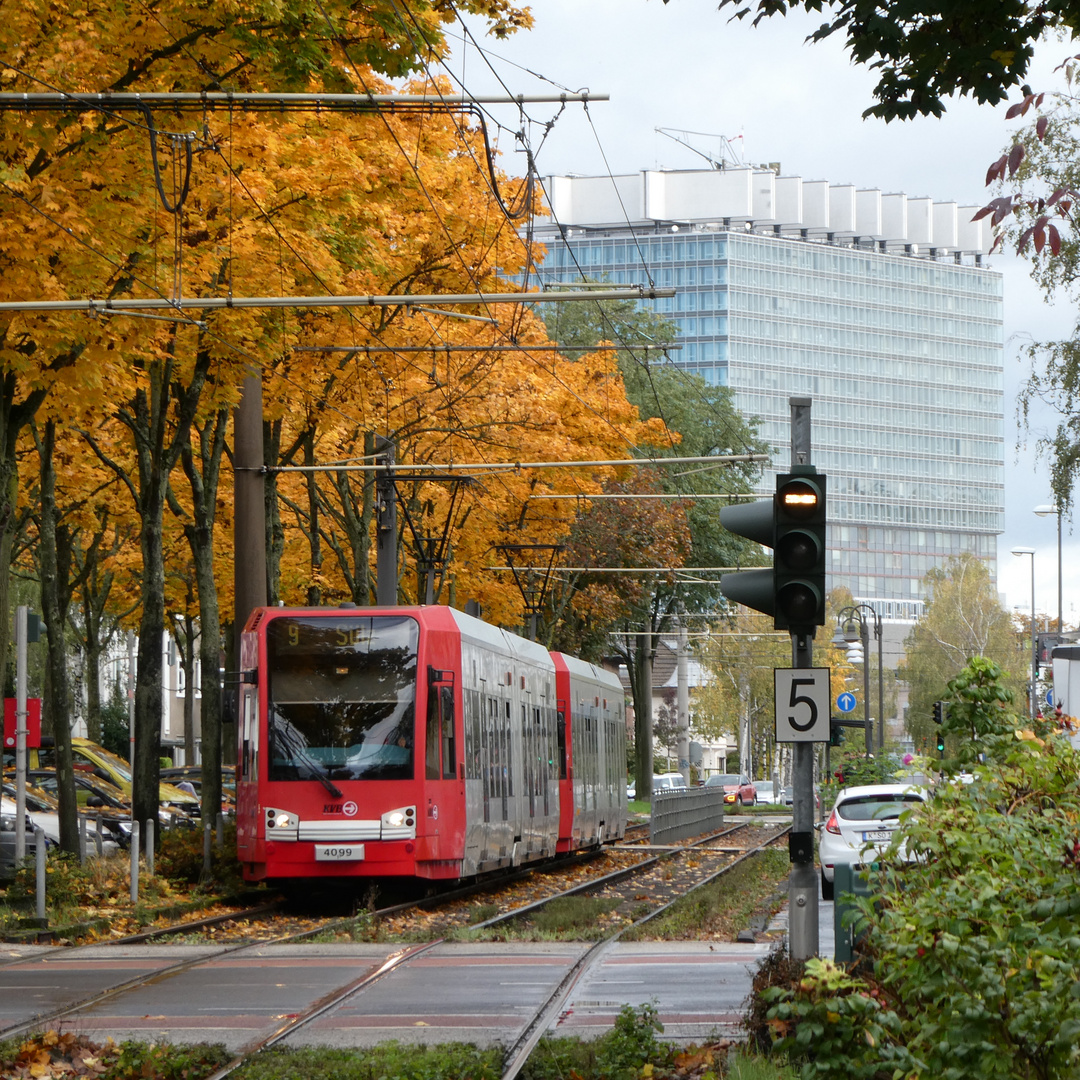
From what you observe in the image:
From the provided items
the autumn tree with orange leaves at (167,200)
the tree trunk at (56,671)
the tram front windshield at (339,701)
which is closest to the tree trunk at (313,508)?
the tree trunk at (56,671)

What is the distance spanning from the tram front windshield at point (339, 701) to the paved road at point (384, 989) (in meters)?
4.56

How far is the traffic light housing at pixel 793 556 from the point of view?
1017 centimetres

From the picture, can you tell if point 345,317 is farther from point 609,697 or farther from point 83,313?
point 609,697

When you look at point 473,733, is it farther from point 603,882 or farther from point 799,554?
point 799,554

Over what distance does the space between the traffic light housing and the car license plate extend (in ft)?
34.8

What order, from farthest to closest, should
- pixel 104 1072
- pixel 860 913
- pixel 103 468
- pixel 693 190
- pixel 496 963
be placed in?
pixel 693 190
pixel 103 468
pixel 496 963
pixel 104 1072
pixel 860 913

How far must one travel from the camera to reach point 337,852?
20312mm

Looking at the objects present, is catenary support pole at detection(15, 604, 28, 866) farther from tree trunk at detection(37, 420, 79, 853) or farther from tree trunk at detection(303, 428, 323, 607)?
tree trunk at detection(303, 428, 323, 607)

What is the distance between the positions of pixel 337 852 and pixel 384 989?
25.1 ft

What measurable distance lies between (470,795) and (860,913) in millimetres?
15042

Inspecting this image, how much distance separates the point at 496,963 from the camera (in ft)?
47.5

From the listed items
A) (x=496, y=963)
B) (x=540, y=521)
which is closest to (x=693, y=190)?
(x=540, y=521)

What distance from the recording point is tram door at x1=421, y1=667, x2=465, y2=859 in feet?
67.9

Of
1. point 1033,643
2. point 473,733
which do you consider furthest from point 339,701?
point 1033,643
